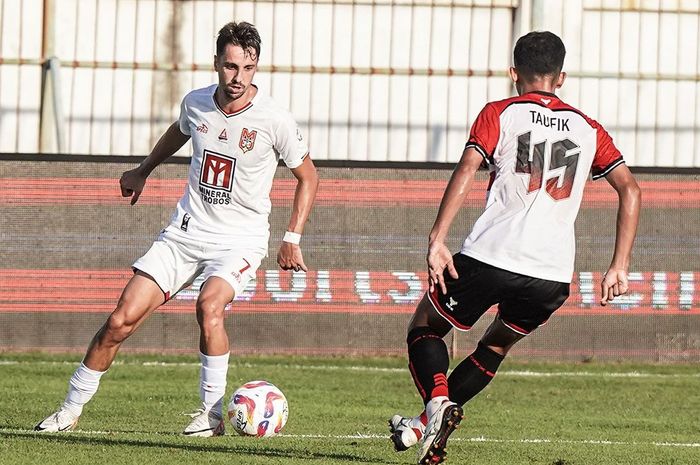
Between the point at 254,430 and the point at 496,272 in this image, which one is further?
the point at 254,430

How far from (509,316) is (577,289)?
6.44 meters

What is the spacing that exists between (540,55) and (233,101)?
6.40 feet

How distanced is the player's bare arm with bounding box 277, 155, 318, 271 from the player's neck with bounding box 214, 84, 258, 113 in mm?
449

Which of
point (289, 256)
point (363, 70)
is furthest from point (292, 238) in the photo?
point (363, 70)

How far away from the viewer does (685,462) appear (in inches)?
311

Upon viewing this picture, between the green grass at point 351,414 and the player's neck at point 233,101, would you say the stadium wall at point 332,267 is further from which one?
the player's neck at point 233,101

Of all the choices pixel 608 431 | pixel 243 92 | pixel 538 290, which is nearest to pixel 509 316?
pixel 538 290

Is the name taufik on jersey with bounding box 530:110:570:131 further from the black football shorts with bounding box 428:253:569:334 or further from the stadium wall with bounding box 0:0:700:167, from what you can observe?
the stadium wall with bounding box 0:0:700:167

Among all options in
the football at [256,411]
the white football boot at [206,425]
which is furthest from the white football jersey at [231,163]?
the white football boot at [206,425]

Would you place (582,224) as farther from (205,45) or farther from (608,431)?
(205,45)

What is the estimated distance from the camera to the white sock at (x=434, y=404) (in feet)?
22.3

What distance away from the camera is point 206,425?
8.21m

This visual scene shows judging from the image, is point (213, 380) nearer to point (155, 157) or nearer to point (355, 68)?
point (155, 157)

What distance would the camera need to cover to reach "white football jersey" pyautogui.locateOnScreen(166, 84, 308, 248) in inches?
321
